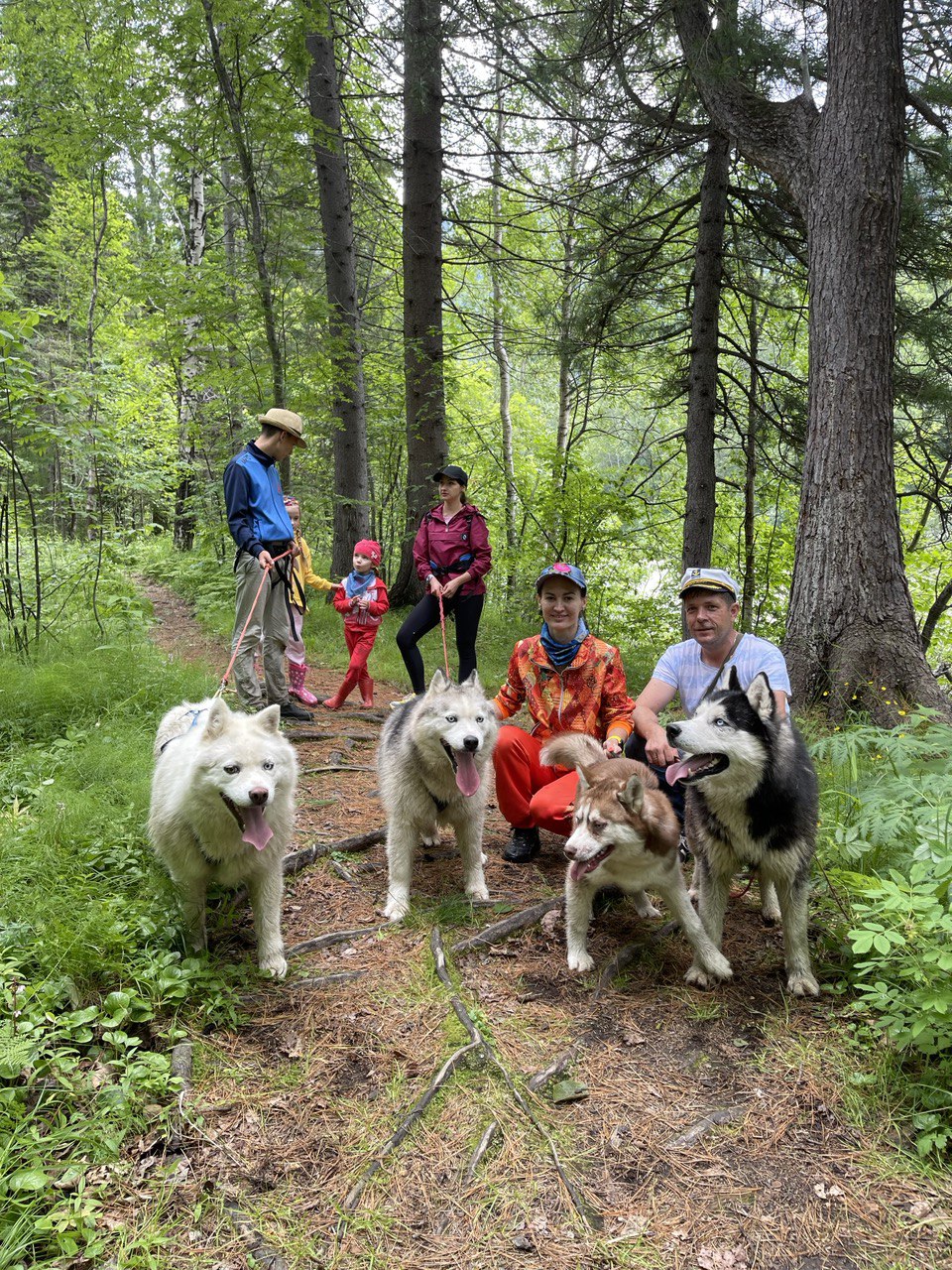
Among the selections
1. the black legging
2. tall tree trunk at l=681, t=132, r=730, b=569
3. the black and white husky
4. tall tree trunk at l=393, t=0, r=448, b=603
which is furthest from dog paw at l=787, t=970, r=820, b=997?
tall tree trunk at l=393, t=0, r=448, b=603

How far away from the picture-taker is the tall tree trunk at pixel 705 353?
25.0ft

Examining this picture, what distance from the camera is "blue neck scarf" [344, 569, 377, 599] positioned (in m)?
7.02

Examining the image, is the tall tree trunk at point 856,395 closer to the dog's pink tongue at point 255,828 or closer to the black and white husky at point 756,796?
the black and white husky at point 756,796

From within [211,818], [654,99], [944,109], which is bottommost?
[211,818]

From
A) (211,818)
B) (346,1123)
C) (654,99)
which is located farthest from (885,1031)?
(654,99)

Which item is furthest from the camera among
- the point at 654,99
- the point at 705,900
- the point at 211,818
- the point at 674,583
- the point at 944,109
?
the point at 674,583

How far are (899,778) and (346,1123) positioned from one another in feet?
8.61

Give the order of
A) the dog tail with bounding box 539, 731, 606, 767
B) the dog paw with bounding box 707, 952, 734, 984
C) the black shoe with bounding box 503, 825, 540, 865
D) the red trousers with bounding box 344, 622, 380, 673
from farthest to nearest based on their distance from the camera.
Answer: the red trousers with bounding box 344, 622, 380, 673 → the black shoe with bounding box 503, 825, 540, 865 → the dog tail with bounding box 539, 731, 606, 767 → the dog paw with bounding box 707, 952, 734, 984

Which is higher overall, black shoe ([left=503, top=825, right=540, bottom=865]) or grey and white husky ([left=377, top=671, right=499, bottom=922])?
grey and white husky ([left=377, top=671, right=499, bottom=922])

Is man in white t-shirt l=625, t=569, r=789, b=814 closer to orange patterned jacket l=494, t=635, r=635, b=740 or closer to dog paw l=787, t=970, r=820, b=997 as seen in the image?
orange patterned jacket l=494, t=635, r=635, b=740

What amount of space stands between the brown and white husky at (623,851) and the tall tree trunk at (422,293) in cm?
699

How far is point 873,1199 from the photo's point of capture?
1.92 metres

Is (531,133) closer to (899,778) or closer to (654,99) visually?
(654,99)

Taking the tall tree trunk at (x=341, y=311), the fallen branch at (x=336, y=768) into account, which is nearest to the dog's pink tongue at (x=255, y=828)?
the fallen branch at (x=336, y=768)
